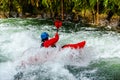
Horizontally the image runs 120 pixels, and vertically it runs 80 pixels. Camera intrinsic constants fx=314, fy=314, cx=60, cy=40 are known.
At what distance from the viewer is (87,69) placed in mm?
9875

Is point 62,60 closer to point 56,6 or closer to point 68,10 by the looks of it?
point 68,10

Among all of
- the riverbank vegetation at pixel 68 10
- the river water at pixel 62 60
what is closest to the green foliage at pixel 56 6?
the riverbank vegetation at pixel 68 10

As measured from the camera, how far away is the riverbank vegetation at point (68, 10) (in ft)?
55.2

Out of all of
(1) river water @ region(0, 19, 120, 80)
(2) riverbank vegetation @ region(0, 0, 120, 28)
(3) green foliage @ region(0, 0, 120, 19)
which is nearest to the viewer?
(1) river water @ region(0, 19, 120, 80)

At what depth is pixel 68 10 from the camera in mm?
18766

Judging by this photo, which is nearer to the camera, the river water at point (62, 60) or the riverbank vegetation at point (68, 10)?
the river water at point (62, 60)

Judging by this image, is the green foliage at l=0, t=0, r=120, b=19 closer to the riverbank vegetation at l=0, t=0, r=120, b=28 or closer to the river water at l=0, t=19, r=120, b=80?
the riverbank vegetation at l=0, t=0, r=120, b=28

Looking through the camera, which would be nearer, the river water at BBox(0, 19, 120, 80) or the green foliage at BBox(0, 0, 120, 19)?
the river water at BBox(0, 19, 120, 80)

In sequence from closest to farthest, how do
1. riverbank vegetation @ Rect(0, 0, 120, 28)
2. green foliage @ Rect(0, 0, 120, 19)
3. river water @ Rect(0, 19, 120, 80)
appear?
river water @ Rect(0, 19, 120, 80)
green foliage @ Rect(0, 0, 120, 19)
riverbank vegetation @ Rect(0, 0, 120, 28)

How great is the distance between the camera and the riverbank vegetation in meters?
16.8

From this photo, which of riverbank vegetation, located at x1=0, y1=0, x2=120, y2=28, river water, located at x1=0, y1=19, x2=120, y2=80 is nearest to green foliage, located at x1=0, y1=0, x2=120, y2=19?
riverbank vegetation, located at x1=0, y1=0, x2=120, y2=28

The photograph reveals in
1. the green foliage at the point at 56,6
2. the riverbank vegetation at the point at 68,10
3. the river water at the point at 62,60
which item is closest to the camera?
the river water at the point at 62,60

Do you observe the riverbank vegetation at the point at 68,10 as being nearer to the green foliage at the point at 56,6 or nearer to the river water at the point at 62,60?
the green foliage at the point at 56,6

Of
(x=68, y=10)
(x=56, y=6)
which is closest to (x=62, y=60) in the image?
(x=68, y=10)
